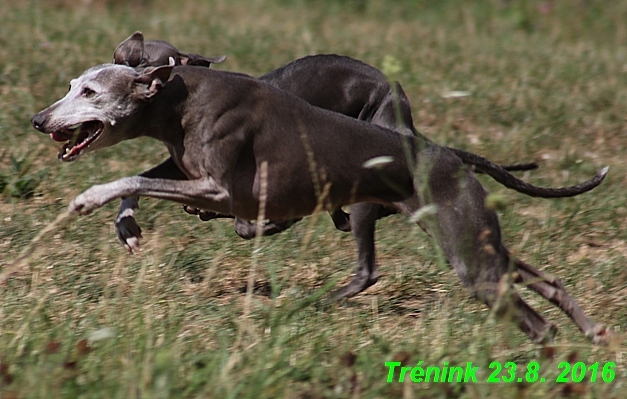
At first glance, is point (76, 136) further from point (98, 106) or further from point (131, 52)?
point (131, 52)

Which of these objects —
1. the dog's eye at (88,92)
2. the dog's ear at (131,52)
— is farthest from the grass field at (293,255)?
the dog's ear at (131,52)

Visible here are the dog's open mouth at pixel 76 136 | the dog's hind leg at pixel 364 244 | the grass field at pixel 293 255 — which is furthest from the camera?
the dog's hind leg at pixel 364 244

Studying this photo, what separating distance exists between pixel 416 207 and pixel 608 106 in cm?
485

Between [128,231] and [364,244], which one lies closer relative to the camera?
Result: [128,231]

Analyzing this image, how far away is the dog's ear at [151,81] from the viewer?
13.4 feet

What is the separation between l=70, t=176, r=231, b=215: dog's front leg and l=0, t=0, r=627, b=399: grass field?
338mm

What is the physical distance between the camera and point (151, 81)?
13.5 ft

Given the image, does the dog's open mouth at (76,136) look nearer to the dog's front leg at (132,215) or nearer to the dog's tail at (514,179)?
the dog's front leg at (132,215)

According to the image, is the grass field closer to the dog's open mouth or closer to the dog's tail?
the dog's tail

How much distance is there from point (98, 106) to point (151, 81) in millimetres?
259

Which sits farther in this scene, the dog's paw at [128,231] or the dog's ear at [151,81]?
the dog's paw at [128,231]

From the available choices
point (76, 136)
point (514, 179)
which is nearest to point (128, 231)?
point (76, 136)

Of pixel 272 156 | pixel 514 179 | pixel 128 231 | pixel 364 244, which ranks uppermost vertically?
pixel 272 156

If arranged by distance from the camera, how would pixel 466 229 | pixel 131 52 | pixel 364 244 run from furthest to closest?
1. pixel 364 244
2. pixel 131 52
3. pixel 466 229
